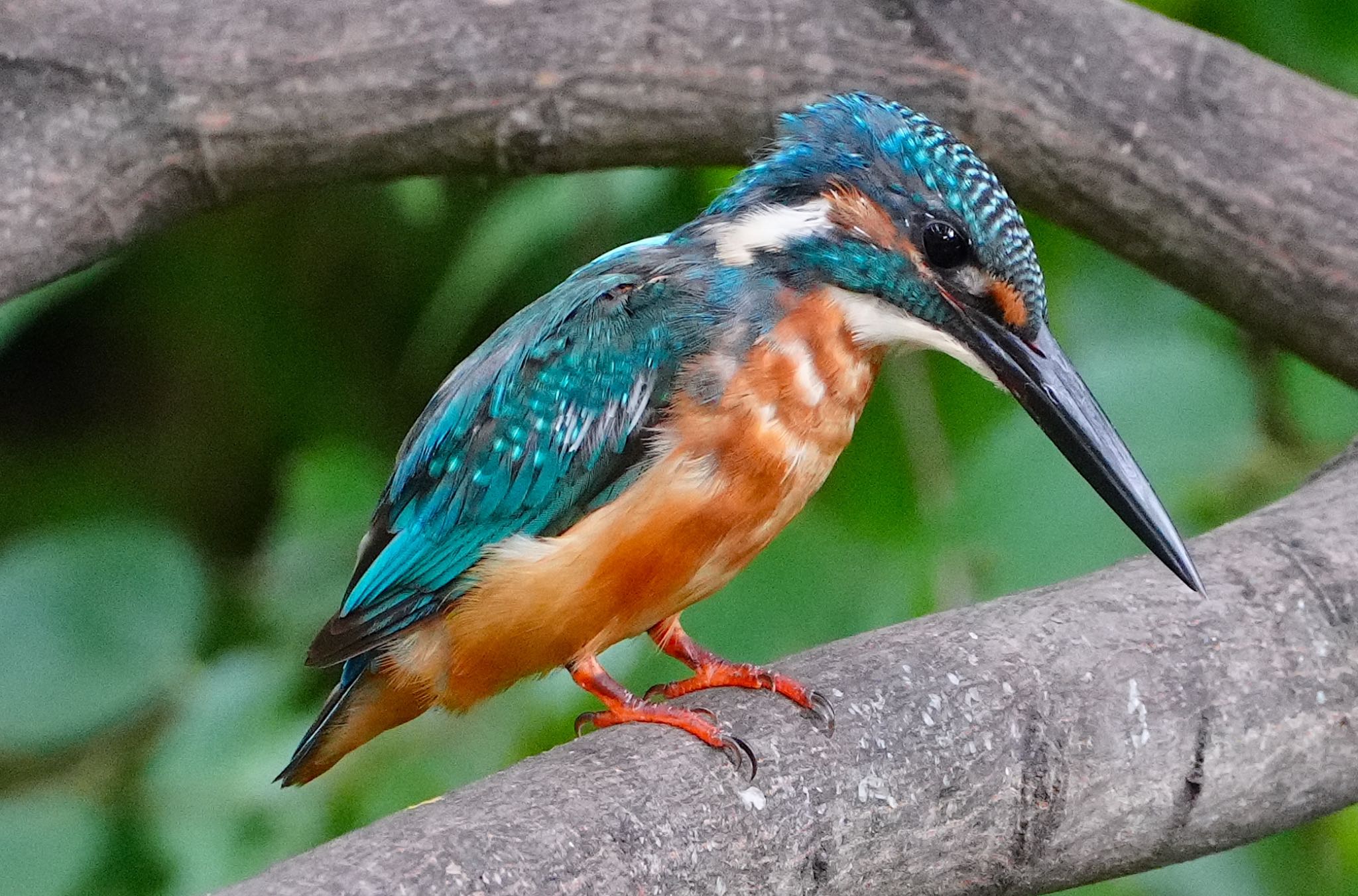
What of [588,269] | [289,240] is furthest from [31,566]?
[588,269]

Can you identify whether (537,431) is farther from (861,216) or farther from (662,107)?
(662,107)

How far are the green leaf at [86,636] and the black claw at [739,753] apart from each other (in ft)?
3.90

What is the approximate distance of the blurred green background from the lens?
6.93ft

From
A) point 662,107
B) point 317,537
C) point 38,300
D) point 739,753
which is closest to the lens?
point 739,753

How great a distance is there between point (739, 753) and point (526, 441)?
43 cm

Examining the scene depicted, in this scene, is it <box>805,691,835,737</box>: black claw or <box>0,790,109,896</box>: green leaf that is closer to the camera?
<box>805,691,835,737</box>: black claw

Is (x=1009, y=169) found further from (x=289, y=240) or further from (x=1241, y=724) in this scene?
(x=289, y=240)

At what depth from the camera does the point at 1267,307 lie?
2.12 m

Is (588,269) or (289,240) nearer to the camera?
(588,269)

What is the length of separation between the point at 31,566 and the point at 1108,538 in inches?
63.4

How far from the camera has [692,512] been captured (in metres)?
1.56

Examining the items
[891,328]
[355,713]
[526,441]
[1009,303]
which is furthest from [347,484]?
[1009,303]

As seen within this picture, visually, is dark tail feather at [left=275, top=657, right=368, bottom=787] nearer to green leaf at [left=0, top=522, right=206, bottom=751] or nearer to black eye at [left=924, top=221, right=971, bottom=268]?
green leaf at [left=0, top=522, right=206, bottom=751]

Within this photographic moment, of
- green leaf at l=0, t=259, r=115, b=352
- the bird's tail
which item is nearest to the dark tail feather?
the bird's tail
